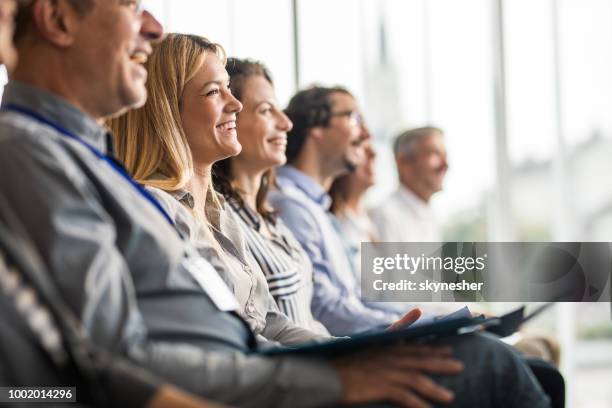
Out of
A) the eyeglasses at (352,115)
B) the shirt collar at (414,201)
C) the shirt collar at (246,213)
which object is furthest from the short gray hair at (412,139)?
the shirt collar at (246,213)

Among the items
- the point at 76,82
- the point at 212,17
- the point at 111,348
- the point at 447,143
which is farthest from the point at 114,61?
the point at 447,143

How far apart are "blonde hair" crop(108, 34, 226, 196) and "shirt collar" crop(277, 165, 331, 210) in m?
1.48

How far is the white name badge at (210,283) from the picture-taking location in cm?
163

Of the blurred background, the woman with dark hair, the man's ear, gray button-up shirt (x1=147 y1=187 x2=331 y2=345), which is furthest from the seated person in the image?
the blurred background

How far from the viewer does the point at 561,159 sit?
6.79 m

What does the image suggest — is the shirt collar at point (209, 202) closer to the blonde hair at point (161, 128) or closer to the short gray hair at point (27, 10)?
the blonde hair at point (161, 128)

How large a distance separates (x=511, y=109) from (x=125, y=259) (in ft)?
18.9

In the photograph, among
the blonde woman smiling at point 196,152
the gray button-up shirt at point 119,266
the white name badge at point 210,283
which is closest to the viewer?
the gray button-up shirt at point 119,266

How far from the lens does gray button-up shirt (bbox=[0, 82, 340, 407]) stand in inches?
50.4

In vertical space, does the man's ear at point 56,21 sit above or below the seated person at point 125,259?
above

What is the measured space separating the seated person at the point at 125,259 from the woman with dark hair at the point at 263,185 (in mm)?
1163

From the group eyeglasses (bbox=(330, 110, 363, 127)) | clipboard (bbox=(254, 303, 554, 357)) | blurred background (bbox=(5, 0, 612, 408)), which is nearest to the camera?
clipboard (bbox=(254, 303, 554, 357))

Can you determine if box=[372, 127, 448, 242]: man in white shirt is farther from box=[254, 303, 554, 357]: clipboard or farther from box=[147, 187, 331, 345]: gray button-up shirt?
box=[254, 303, 554, 357]: clipboard

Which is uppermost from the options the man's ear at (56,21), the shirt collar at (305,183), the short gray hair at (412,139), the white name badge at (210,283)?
the short gray hair at (412,139)
